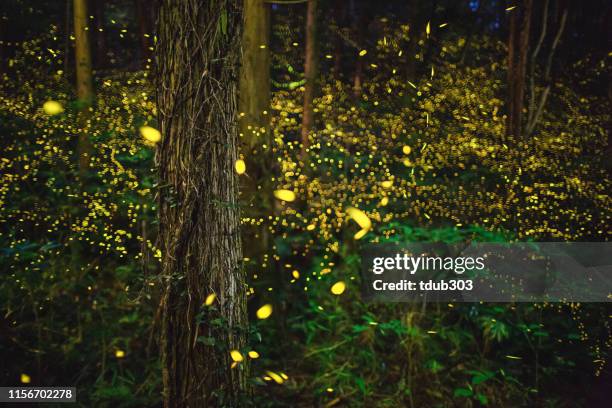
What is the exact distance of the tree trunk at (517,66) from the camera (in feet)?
16.1

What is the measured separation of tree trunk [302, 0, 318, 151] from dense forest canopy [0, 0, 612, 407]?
3 cm

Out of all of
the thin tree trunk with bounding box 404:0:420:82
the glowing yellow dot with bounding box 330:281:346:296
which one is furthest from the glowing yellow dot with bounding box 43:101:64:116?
the thin tree trunk with bounding box 404:0:420:82

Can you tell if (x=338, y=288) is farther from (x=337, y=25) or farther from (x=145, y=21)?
(x=337, y=25)

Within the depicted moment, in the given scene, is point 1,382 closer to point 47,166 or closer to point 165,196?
point 47,166

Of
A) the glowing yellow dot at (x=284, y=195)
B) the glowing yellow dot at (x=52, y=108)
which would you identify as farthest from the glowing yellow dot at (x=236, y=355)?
the glowing yellow dot at (x=52, y=108)

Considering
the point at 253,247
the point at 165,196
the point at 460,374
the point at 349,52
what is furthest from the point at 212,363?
the point at 349,52

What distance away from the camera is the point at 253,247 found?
4.22m

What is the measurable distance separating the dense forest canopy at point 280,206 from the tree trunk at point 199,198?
1 centimetres

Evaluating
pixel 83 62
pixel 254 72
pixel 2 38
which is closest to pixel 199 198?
pixel 254 72

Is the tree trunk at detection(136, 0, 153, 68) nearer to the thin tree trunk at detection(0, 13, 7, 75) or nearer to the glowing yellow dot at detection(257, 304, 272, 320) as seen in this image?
the thin tree trunk at detection(0, 13, 7, 75)

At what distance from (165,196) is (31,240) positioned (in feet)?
9.09

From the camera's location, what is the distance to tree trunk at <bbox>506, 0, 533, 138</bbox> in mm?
4895

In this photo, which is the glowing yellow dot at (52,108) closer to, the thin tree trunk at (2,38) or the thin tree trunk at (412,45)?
the thin tree trunk at (2,38)

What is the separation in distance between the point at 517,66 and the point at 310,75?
97.5 inches
